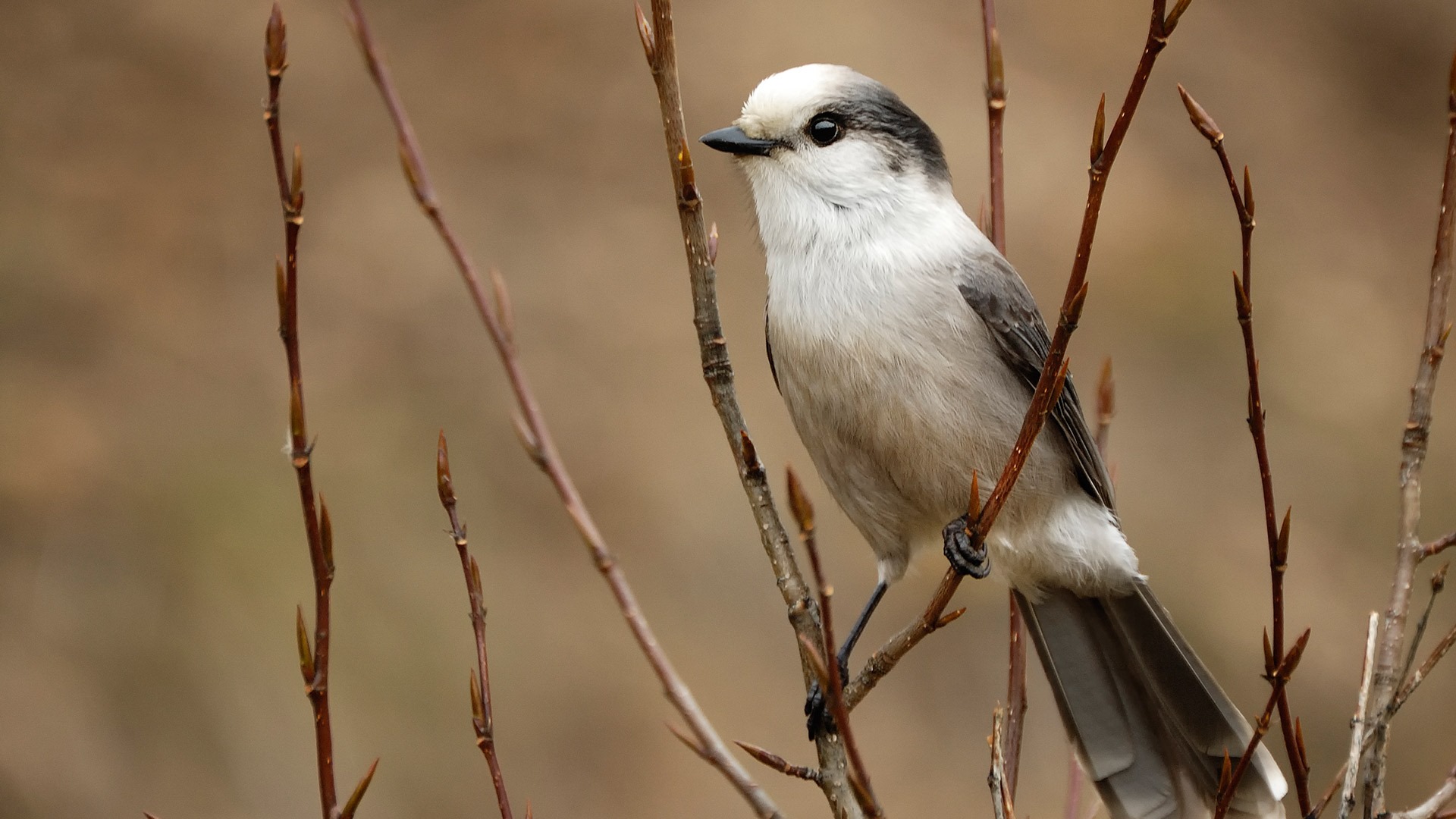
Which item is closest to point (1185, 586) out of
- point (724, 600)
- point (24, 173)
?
point (724, 600)

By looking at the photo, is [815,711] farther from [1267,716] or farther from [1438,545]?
[1438,545]

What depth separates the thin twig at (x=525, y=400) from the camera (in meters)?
1.19

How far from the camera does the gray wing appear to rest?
2.52m

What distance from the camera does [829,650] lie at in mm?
1259

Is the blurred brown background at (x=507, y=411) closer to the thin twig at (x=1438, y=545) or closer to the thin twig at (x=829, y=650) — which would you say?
the thin twig at (x=1438, y=545)

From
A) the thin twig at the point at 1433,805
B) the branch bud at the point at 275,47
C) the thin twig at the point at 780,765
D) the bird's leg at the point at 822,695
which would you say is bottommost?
the bird's leg at the point at 822,695

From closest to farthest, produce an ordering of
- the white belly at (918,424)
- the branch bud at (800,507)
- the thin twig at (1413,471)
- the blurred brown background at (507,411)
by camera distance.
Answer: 1. the branch bud at (800,507)
2. the thin twig at (1413,471)
3. the white belly at (918,424)
4. the blurred brown background at (507,411)

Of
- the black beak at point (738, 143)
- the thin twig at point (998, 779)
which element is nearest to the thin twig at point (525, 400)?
the thin twig at point (998, 779)

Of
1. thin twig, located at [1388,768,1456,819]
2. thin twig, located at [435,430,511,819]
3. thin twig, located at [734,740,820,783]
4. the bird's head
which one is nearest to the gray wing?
the bird's head

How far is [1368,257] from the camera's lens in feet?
21.4

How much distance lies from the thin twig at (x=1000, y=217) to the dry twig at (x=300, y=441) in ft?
3.34

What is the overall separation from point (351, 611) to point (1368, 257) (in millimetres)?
5419

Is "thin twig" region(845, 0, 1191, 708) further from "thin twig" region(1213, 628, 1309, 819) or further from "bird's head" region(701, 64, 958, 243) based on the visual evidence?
"bird's head" region(701, 64, 958, 243)

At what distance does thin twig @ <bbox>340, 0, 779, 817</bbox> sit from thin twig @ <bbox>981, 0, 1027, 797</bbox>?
66 cm
